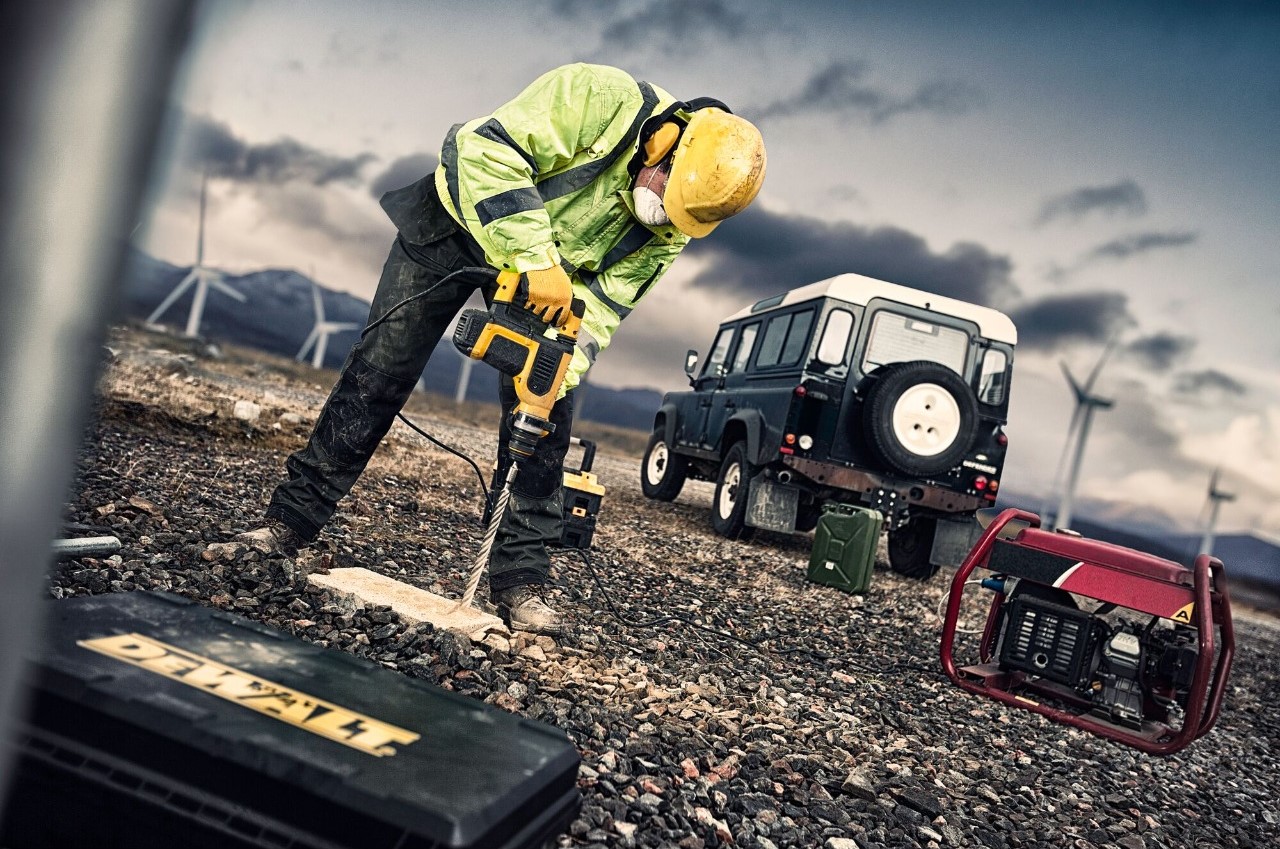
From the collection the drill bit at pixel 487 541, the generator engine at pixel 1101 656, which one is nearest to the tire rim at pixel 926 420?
the generator engine at pixel 1101 656

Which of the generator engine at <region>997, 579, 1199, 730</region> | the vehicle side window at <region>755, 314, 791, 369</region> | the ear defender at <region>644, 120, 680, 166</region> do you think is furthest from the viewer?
the vehicle side window at <region>755, 314, 791, 369</region>

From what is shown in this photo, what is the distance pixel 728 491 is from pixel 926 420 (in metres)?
2.09

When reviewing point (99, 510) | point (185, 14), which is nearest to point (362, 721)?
point (185, 14)

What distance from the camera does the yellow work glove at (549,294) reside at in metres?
2.88

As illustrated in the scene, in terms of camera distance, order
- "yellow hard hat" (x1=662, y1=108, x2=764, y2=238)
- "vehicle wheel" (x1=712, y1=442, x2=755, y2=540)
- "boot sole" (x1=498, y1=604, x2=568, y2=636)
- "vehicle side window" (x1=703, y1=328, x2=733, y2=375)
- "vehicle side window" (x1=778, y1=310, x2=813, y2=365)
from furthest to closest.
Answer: "vehicle side window" (x1=703, y1=328, x2=733, y2=375) → "vehicle side window" (x1=778, y1=310, x2=813, y2=365) → "vehicle wheel" (x1=712, y1=442, x2=755, y2=540) → "boot sole" (x1=498, y1=604, x2=568, y2=636) → "yellow hard hat" (x1=662, y1=108, x2=764, y2=238)

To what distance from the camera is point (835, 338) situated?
7.70m

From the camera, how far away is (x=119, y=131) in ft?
1.51

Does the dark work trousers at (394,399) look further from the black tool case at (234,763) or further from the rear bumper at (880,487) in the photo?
the rear bumper at (880,487)

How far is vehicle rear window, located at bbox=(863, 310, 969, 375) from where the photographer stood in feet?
25.5

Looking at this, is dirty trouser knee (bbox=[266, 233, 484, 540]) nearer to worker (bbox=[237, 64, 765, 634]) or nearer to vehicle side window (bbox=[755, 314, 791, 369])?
worker (bbox=[237, 64, 765, 634])

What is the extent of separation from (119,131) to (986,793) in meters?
3.25

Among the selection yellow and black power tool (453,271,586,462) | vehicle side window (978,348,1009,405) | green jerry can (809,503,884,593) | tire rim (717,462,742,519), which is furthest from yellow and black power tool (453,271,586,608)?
vehicle side window (978,348,1009,405)

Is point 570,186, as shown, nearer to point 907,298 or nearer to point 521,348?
point 521,348

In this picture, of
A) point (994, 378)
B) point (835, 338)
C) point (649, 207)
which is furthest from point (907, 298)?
point (649, 207)
